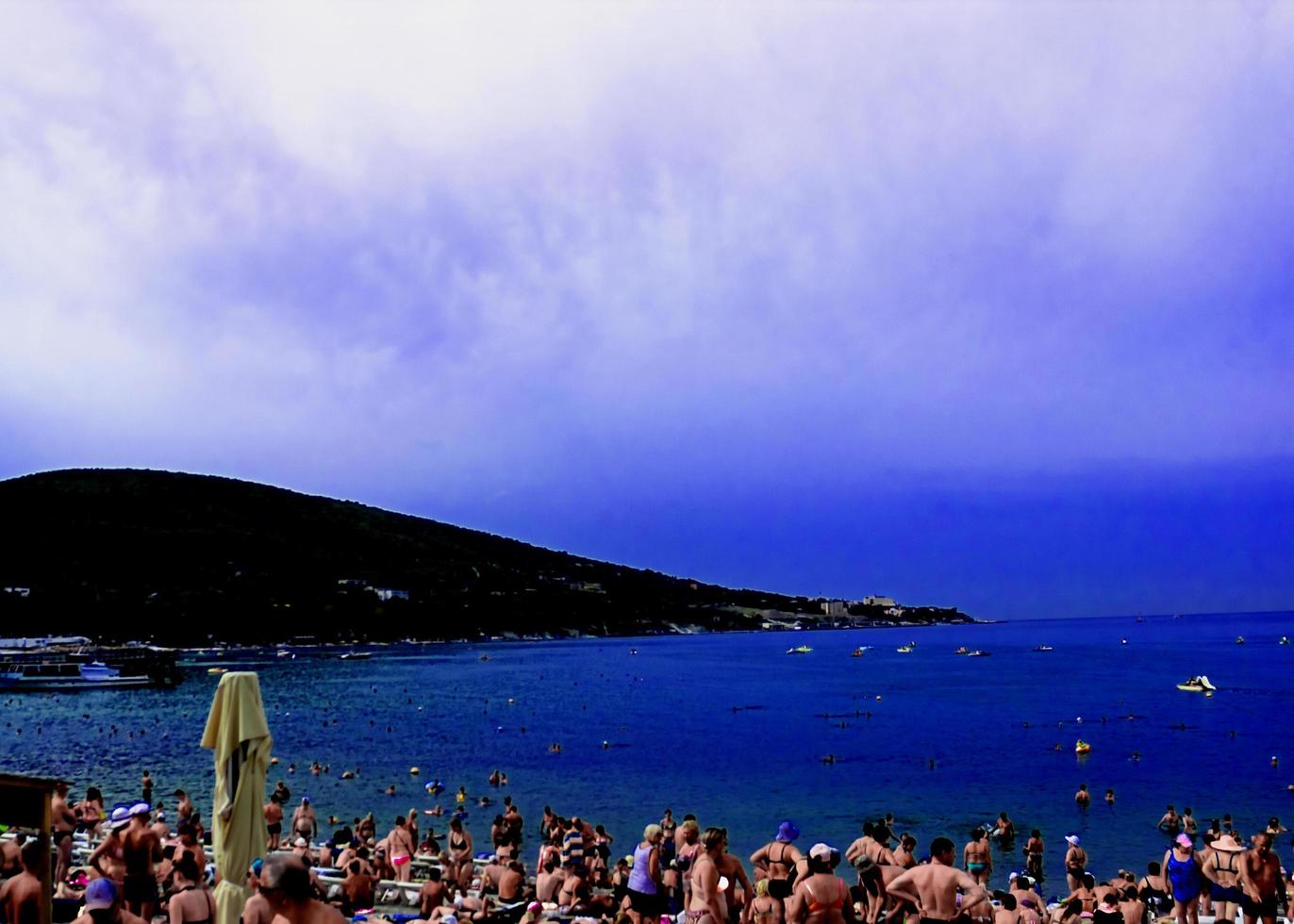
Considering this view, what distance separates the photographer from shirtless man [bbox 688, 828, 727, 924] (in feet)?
30.7

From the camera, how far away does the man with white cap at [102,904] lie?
6.44 metres

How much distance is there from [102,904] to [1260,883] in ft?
43.3

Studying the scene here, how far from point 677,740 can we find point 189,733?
91.8ft

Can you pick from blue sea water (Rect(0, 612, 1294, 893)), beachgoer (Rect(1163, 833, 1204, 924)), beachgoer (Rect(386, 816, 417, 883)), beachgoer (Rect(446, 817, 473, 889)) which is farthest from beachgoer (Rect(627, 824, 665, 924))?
blue sea water (Rect(0, 612, 1294, 893))

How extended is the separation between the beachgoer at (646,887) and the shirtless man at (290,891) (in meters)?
6.17

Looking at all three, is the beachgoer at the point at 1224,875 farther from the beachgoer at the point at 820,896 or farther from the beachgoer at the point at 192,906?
the beachgoer at the point at 192,906

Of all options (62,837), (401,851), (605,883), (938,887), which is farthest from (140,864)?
(938,887)

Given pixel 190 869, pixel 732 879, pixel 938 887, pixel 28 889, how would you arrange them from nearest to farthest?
pixel 28 889 → pixel 938 887 → pixel 732 879 → pixel 190 869

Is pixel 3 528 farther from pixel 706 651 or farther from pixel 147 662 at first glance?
pixel 706 651

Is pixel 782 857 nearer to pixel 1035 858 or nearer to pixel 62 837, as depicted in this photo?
pixel 62 837

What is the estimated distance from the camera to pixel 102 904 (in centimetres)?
646

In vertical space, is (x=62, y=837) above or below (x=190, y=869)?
below

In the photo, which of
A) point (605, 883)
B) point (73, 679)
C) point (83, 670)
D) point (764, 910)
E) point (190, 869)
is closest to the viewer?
point (764, 910)

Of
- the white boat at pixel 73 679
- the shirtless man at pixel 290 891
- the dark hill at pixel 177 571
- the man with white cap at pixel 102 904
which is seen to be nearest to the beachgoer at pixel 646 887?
the man with white cap at pixel 102 904
